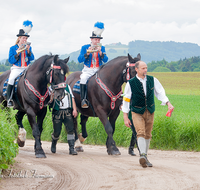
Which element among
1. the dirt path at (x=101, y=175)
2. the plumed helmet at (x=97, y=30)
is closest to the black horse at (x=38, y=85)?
the dirt path at (x=101, y=175)

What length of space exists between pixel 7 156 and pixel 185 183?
8.95 ft

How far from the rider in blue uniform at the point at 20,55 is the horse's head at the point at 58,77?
5.03 feet

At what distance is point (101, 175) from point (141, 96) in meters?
1.63

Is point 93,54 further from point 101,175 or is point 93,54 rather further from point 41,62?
point 101,175

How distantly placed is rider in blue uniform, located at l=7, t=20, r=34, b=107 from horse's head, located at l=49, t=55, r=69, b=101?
1532mm

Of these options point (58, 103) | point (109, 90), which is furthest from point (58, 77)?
point (109, 90)

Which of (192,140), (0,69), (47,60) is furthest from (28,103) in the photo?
(0,69)

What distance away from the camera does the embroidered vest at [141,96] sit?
20.7ft

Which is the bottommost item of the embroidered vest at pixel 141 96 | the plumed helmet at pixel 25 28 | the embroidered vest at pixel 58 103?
the embroidered vest at pixel 58 103

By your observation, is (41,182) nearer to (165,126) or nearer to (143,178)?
(143,178)

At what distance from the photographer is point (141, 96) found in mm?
6309

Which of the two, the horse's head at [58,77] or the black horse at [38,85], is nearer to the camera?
the horse's head at [58,77]

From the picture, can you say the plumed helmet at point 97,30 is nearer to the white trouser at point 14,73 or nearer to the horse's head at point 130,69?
the horse's head at point 130,69

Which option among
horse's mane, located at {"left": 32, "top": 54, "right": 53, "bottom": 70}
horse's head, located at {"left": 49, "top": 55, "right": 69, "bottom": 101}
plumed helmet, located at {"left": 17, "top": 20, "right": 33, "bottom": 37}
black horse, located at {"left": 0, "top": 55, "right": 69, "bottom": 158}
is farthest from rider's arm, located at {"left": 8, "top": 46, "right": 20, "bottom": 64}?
horse's head, located at {"left": 49, "top": 55, "right": 69, "bottom": 101}
